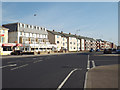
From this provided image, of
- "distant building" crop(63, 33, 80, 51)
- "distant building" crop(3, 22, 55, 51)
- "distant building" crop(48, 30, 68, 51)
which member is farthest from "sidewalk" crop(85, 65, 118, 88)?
"distant building" crop(63, 33, 80, 51)

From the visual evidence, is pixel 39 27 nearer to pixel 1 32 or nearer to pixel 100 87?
pixel 1 32

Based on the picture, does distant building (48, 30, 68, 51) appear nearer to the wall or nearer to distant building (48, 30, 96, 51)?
distant building (48, 30, 96, 51)

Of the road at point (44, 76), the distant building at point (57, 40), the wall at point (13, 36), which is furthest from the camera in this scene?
the distant building at point (57, 40)

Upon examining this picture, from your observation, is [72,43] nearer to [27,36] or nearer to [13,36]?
[27,36]

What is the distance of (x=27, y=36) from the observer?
6019 centimetres

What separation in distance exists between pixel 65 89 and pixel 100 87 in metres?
1.56

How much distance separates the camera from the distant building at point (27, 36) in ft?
183

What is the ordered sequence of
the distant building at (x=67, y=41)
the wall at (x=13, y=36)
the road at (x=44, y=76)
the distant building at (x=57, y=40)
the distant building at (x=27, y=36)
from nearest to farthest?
the road at (x=44, y=76), the wall at (x=13, y=36), the distant building at (x=27, y=36), the distant building at (x=57, y=40), the distant building at (x=67, y=41)

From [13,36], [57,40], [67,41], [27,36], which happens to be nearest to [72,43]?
[67,41]

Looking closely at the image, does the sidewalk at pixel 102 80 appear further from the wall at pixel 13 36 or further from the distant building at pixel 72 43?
the distant building at pixel 72 43

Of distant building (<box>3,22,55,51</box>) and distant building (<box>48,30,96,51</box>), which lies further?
distant building (<box>48,30,96,51</box>)

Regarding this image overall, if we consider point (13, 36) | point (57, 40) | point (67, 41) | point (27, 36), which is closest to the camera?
point (13, 36)

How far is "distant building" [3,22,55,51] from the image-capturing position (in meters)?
55.7

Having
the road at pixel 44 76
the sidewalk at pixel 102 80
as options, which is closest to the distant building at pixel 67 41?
the road at pixel 44 76
